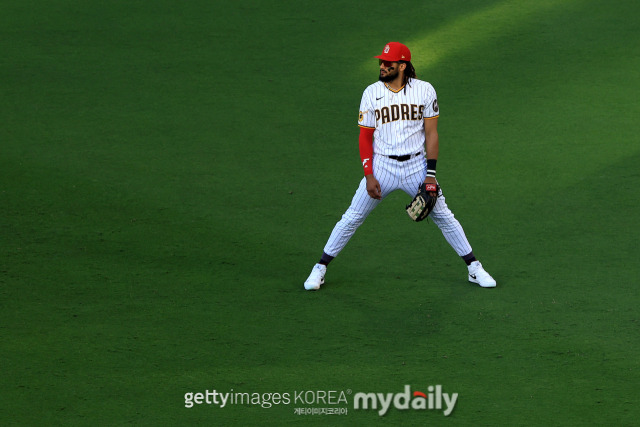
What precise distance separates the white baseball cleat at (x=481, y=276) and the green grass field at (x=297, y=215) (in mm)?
78

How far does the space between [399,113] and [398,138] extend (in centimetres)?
19

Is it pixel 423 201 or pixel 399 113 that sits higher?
pixel 399 113

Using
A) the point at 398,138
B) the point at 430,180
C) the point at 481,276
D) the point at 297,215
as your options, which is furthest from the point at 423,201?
the point at 297,215

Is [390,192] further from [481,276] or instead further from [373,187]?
[481,276]

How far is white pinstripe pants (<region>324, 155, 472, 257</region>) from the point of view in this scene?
668 cm

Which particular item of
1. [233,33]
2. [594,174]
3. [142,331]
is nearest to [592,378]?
[142,331]

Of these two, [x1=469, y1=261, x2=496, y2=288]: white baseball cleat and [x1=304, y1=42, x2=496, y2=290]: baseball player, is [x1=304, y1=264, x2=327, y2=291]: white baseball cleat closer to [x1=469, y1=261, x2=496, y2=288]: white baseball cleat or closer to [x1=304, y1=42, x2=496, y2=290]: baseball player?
[x1=304, y1=42, x2=496, y2=290]: baseball player

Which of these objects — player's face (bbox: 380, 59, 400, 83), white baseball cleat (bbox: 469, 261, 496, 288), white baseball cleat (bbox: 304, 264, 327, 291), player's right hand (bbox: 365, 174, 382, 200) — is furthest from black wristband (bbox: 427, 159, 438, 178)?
white baseball cleat (bbox: 304, 264, 327, 291)

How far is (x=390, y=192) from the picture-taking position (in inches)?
269

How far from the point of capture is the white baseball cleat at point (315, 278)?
275 inches

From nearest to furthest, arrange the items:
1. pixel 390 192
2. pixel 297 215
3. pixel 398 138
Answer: pixel 398 138
pixel 390 192
pixel 297 215

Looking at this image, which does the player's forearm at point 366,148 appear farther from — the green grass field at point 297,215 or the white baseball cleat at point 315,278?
the green grass field at point 297,215

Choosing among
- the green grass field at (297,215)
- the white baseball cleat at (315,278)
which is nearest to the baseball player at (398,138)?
the white baseball cleat at (315,278)

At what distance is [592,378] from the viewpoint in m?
5.64
